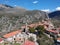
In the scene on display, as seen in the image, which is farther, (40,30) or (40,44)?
(40,30)

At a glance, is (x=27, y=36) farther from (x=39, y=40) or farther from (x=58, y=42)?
(x=58, y=42)

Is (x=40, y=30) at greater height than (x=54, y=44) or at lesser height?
greater

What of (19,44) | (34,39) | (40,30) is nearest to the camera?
(19,44)

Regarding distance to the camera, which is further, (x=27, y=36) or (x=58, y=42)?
(x=58, y=42)

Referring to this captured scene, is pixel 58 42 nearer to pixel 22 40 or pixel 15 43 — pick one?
pixel 22 40

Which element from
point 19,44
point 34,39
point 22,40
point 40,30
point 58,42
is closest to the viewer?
point 19,44

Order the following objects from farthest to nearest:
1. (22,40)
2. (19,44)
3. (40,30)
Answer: (40,30)
(22,40)
(19,44)

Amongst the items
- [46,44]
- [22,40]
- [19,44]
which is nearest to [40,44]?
[46,44]

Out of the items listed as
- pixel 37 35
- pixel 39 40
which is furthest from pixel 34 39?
pixel 37 35

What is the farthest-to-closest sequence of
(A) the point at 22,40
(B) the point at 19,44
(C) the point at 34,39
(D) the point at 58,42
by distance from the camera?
(D) the point at 58,42 < (C) the point at 34,39 < (A) the point at 22,40 < (B) the point at 19,44
